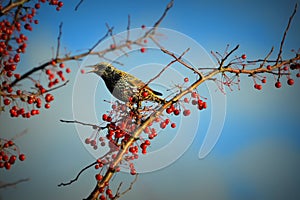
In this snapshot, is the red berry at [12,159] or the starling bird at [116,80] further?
the starling bird at [116,80]

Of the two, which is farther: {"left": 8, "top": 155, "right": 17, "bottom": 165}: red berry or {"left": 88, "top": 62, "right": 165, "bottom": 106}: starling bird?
{"left": 88, "top": 62, "right": 165, "bottom": 106}: starling bird

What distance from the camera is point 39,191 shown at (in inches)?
570

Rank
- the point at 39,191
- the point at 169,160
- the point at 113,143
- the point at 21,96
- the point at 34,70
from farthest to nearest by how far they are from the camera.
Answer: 1. the point at 39,191
2. the point at 169,160
3. the point at 113,143
4. the point at 21,96
5. the point at 34,70

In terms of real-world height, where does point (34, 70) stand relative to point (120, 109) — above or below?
below

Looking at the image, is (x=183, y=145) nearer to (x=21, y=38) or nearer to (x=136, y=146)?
(x=136, y=146)

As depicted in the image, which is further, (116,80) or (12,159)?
(116,80)

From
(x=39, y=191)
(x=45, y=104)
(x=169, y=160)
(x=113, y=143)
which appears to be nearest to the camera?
(x=113, y=143)

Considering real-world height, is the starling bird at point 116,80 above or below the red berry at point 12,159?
above

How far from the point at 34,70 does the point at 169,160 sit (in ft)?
6.04

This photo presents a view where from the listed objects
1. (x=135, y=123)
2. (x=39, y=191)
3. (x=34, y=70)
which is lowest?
(x=39, y=191)

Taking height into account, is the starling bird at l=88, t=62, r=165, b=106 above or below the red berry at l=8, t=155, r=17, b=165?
above

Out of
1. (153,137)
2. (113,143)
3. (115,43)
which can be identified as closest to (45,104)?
(113,143)

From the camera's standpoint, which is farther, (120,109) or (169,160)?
(169,160)

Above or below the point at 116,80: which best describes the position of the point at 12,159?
below
